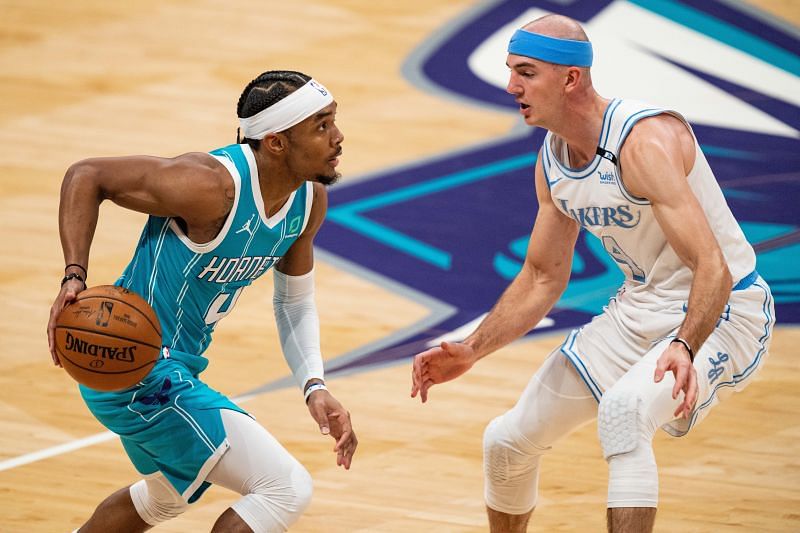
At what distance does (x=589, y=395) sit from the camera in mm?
5648

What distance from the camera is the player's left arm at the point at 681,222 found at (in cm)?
492

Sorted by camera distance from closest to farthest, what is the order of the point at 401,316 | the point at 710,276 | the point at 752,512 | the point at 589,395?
the point at 710,276 → the point at 589,395 → the point at 752,512 → the point at 401,316

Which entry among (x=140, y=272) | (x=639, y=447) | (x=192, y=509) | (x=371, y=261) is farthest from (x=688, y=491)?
(x=371, y=261)

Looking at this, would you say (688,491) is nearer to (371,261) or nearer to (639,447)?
(639,447)

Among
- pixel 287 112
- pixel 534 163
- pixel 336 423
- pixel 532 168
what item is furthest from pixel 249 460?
pixel 534 163

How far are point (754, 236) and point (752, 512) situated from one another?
3598 mm

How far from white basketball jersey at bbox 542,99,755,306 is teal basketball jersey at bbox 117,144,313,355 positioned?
1.02 m

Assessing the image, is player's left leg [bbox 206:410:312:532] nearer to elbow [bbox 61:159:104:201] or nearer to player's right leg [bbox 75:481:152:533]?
player's right leg [bbox 75:481:152:533]

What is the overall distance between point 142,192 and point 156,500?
1.19 m

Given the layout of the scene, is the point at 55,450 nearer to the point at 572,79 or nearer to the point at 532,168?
the point at 572,79

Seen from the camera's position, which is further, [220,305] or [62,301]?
[220,305]

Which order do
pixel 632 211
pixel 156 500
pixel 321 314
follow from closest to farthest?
pixel 632 211, pixel 156 500, pixel 321 314

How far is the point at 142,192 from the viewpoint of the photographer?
5043 mm

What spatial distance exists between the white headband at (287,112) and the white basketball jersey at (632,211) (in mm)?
952
